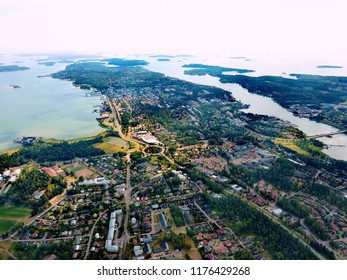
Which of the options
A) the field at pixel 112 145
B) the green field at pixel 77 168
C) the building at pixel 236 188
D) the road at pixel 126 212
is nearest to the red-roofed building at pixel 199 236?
the road at pixel 126 212

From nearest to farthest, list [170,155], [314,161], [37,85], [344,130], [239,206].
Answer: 1. [239,206]
2. [314,161]
3. [170,155]
4. [344,130]
5. [37,85]

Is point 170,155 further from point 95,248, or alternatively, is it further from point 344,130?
point 344,130

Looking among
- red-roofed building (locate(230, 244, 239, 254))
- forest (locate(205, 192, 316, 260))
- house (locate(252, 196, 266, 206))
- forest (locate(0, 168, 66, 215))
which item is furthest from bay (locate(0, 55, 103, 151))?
red-roofed building (locate(230, 244, 239, 254))

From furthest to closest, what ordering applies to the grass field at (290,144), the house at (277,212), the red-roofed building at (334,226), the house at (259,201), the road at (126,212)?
1. the grass field at (290,144)
2. the house at (259,201)
3. the house at (277,212)
4. the red-roofed building at (334,226)
5. the road at (126,212)

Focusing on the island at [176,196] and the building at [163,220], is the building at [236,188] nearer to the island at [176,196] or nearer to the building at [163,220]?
the island at [176,196]

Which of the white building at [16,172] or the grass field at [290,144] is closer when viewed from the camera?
the white building at [16,172]

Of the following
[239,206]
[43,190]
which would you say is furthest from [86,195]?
[239,206]

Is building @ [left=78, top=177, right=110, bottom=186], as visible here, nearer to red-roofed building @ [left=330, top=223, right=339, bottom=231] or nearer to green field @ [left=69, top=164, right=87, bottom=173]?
green field @ [left=69, top=164, right=87, bottom=173]
